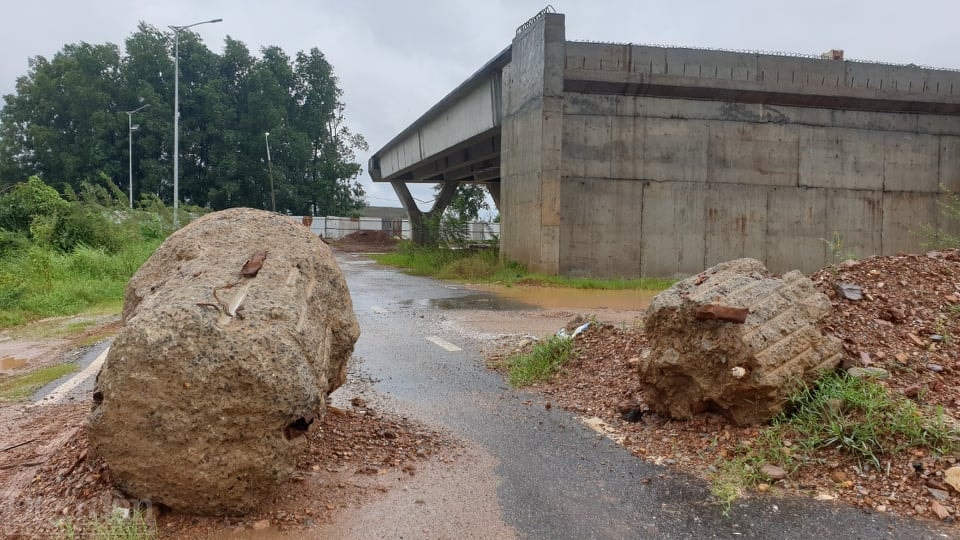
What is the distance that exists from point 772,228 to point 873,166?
10.9 ft

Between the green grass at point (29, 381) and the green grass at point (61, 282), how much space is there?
15.1 feet

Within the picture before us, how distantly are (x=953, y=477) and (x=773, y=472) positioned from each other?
31.8 inches

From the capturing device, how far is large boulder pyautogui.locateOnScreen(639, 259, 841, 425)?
3.95 m

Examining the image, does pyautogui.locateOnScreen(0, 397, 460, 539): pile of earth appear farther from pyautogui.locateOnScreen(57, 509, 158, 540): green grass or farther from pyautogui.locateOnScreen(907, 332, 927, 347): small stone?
pyautogui.locateOnScreen(907, 332, 927, 347): small stone

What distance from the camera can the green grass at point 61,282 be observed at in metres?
11.4

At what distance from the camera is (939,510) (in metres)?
3.10

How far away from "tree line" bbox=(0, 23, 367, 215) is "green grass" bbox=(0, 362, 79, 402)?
Result: 123 ft

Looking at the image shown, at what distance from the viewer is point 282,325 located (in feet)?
9.76

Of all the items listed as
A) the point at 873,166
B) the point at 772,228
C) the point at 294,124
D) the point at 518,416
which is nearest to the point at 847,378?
the point at 518,416

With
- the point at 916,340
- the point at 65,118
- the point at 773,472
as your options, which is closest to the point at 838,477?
the point at 773,472

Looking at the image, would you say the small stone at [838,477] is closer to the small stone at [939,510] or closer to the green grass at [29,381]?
the small stone at [939,510]

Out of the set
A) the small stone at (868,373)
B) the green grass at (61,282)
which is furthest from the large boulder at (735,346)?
the green grass at (61,282)

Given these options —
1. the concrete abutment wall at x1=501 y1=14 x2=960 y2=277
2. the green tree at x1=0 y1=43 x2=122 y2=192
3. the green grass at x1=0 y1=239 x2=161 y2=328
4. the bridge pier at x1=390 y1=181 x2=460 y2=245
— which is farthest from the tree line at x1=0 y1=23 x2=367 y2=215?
the concrete abutment wall at x1=501 y1=14 x2=960 y2=277

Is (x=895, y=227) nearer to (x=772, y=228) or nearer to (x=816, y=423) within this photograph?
(x=772, y=228)
